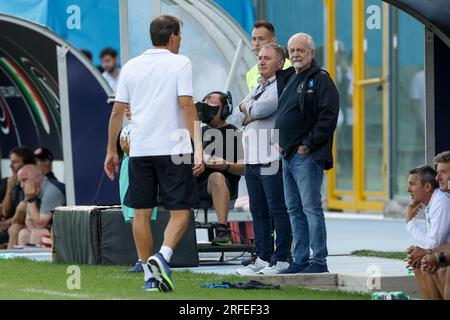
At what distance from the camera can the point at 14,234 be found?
58.3 ft

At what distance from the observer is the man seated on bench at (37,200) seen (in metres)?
17.2

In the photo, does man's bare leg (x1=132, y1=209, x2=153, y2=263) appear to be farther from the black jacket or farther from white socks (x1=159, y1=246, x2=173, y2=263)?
the black jacket

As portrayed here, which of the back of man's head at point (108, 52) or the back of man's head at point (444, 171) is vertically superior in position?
the back of man's head at point (108, 52)

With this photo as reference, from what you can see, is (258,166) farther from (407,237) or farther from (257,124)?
(407,237)

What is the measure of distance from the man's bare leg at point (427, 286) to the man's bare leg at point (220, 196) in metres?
4.37

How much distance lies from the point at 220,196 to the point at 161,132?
3710 millimetres

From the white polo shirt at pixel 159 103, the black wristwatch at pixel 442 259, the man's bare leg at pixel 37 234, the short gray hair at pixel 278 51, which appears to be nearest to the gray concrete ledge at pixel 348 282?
the black wristwatch at pixel 442 259

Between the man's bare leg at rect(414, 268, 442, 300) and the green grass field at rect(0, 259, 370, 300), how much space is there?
42cm

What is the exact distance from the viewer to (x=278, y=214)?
1242 cm

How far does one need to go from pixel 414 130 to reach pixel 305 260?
411 inches

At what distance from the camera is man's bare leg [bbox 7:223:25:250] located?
58.1 ft

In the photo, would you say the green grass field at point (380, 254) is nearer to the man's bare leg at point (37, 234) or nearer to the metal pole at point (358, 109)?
the man's bare leg at point (37, 234)

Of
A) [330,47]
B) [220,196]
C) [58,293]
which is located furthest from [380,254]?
[330,47]

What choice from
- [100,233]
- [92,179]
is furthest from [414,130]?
[100,233]
